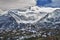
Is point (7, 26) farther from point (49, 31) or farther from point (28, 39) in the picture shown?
point (49, 31)

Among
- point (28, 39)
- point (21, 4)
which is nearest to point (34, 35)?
point (28, 39)

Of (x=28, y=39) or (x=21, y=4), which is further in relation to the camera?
(x=21, y=4)

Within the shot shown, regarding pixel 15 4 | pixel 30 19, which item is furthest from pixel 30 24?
pixel 15 4

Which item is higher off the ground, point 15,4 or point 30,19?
point 15,4

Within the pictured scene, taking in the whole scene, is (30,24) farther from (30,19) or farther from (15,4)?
(15,4)

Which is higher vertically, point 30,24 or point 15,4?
point 15,4

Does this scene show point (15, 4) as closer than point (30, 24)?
No

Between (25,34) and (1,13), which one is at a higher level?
(1,13)

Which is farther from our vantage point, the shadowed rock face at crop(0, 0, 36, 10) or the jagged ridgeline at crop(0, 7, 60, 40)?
the shadowed rock face at crop(0, 0, 36, 10)
